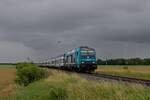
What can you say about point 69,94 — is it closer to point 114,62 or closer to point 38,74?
point 38,74

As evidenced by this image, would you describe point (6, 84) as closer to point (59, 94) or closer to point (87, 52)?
point (87, 52)

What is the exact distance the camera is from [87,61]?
5022 centimetres

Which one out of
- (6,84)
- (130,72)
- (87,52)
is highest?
(87,52)

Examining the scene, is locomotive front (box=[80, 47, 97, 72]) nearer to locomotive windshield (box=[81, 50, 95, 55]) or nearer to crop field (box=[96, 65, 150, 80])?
locomotive windshield (box=[81, 50, 95, 55])

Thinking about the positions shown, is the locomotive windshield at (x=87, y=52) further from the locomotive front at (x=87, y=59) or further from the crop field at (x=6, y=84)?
the crop field at (x=6, y=84)

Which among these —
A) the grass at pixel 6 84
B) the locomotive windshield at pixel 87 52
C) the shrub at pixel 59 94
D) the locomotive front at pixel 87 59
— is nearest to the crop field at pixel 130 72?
the locomotive front at pixel 87 59

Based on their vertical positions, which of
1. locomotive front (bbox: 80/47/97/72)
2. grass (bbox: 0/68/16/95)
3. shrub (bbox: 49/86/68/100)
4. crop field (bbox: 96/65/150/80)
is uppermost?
locomotive front (bbox: 80/47/97/72)

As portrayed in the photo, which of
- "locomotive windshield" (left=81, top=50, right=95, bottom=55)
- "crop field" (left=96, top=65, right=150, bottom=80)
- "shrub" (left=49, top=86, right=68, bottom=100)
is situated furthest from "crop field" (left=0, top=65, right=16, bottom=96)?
"crop field" (left=96, top=65, right=150, bottom=80)

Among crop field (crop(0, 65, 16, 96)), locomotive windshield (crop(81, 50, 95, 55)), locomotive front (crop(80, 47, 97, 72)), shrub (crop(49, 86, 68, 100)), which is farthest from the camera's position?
locomotive windshield (crop(81, 50, 95, 55))

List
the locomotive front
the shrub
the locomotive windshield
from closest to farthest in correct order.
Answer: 1. the shrub
2. the locomotive front
3. the locomotive windshield

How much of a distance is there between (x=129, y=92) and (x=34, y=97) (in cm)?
762

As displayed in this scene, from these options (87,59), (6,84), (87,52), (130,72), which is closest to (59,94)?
(6,84)

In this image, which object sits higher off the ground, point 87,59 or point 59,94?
point 87,59

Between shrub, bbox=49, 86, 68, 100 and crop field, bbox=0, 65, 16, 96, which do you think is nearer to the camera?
shrub, bbox=49, 86, 68, 100
